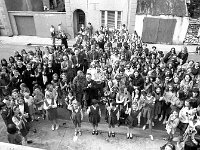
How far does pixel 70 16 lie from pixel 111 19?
9.98ft

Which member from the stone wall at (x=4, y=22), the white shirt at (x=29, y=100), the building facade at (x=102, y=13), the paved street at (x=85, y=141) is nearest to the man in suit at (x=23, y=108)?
the white shirt at (x=29, y=100)

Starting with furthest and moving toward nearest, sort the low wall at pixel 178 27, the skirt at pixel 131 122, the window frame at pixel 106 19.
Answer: the window frame at pixel 106 19 < the low wall at pixel 178 27 < the skirt at pixel 131 122

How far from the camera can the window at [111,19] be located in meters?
15.4

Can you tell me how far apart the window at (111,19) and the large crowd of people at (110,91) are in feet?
18.2

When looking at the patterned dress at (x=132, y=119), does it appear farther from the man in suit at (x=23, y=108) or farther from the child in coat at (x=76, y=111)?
the man in suit at (x=23, y=108)

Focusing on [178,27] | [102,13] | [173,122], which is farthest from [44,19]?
Result: [173,122]

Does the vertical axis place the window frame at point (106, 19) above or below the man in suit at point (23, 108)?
above

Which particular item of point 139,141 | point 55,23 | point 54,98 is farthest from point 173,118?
point 55,23

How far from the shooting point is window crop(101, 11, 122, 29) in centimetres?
1545

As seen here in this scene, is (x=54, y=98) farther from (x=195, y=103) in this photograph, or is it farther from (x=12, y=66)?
(x=195, y=103)

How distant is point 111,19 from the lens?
15727 mm

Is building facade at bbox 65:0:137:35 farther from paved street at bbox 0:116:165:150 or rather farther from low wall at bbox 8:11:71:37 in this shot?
paved street at bbox 0:116:165:150

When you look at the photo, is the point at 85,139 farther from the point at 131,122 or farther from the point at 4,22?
the point at 4,22

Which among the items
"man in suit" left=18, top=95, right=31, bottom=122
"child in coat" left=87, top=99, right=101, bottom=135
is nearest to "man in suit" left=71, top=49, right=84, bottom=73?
"child in coat" left=87, top=99, right=101, bottom=135
